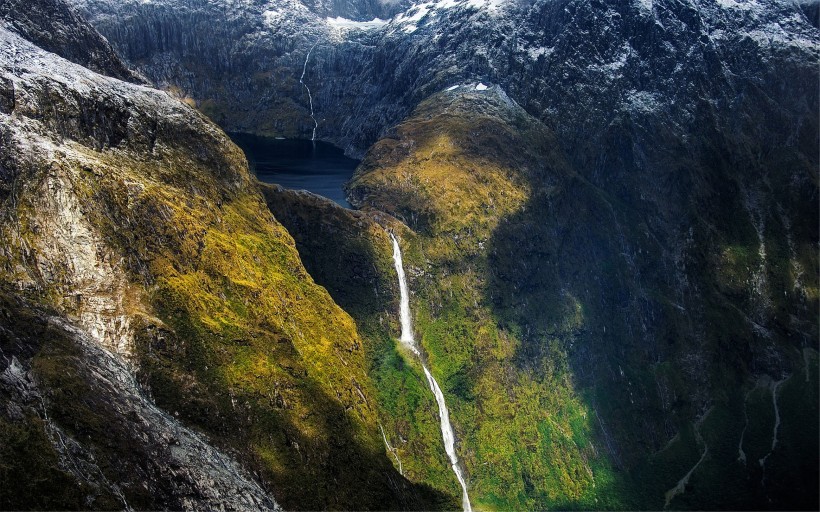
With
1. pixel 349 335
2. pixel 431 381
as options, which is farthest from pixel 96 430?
pixel 431 381

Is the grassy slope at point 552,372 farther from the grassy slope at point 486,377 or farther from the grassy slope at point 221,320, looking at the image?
the grassy slope at point 221,320

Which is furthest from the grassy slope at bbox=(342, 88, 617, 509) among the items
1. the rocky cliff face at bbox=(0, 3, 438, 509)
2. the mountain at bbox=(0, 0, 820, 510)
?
the rocky cliff face at bbox=(0, 3, 438, 509)

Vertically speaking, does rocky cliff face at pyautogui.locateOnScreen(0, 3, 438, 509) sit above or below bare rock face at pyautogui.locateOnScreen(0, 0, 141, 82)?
below

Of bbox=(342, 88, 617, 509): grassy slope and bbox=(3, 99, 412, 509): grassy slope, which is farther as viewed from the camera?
bbox=(342, 88, 617, 509): grassy slope

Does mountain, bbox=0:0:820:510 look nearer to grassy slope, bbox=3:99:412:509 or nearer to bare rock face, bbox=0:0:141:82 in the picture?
grassy slope, bbox=3:99:412:509

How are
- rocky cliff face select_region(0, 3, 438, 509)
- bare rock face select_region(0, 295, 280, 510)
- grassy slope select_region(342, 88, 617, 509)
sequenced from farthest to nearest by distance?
grassy slope select_region(342, 88, 617, 509) < rocky cliff face select_region(0, 3, 438, 509) < bare rock face select_region(0, 295, 280, 510)

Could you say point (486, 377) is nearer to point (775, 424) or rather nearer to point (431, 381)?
point (431, 381)

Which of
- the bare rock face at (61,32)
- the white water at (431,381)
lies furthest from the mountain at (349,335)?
the bare rock face at (61,32)

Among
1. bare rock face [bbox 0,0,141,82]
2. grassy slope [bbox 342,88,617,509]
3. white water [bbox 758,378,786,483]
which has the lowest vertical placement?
white water [bbox 758,378,786,483]

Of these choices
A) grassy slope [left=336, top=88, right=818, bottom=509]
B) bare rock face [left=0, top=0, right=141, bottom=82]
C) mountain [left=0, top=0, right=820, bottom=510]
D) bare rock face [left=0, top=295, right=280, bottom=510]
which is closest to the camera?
bare rock face [left=0, top=295, right=280, bottom=510]
